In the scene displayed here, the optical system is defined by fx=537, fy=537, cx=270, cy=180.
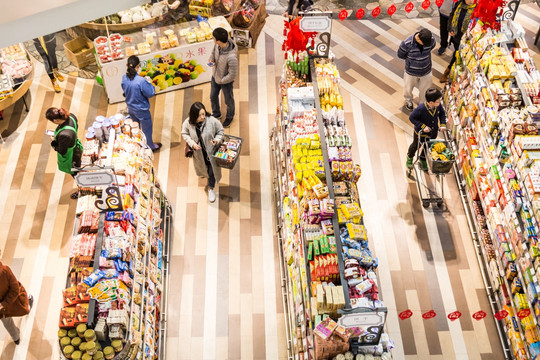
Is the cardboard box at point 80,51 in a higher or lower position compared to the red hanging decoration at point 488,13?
higher

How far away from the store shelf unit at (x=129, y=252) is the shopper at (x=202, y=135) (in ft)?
2.23

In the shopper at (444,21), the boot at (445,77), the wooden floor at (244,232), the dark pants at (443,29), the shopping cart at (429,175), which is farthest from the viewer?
the dark pants at (443,29)

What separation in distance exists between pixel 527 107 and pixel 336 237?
3.80 m

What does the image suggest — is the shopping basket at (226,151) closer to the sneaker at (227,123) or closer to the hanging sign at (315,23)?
the sneaker at (227,123)

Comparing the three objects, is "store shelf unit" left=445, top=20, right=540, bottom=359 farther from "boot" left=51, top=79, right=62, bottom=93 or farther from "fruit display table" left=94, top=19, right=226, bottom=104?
"boot" left=51, top=79, right=62, bottom=93

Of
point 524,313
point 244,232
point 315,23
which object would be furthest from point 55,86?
point 524,313

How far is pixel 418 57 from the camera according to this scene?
31.1 ft

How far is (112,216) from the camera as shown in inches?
257

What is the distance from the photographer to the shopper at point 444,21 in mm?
11142

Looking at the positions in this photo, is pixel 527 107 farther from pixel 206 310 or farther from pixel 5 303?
pixel 5 303

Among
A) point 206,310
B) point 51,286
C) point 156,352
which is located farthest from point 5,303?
point 206,310

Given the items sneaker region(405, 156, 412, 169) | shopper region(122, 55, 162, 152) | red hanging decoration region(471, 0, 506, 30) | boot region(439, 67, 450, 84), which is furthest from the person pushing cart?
shopper region(122, 55, 162, 152)

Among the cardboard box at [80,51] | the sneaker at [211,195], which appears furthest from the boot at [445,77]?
the cardboard box at [80,51]

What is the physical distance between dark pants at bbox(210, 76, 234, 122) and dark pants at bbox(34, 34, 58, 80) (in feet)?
11.5
